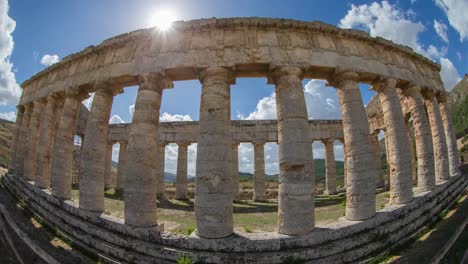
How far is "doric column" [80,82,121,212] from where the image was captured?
37.1 feet

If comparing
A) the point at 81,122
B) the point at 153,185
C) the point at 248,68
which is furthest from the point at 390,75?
the point at 81,122

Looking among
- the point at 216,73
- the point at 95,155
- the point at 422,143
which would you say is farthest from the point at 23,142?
the point at 422,143

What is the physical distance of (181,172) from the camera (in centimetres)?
2327

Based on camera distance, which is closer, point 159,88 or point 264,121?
point 159,88

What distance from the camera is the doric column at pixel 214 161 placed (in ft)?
28.9

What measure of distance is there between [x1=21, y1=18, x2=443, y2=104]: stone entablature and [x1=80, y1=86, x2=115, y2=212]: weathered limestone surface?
1188 millimetres

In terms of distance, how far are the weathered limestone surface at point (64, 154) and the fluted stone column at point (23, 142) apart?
8.02 meters

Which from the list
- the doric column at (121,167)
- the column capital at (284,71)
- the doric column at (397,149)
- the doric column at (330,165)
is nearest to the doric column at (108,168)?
the doric column at (121,167)

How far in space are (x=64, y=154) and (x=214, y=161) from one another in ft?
30.2

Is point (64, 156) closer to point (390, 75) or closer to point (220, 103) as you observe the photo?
point (220, 103)

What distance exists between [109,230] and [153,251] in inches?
106

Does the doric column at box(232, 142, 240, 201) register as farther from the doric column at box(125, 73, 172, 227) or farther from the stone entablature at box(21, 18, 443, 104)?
the stone entablature at box(21, 18, 443, 104)

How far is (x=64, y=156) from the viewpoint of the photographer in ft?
43.3

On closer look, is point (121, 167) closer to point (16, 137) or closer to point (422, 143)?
point (16, 137)
